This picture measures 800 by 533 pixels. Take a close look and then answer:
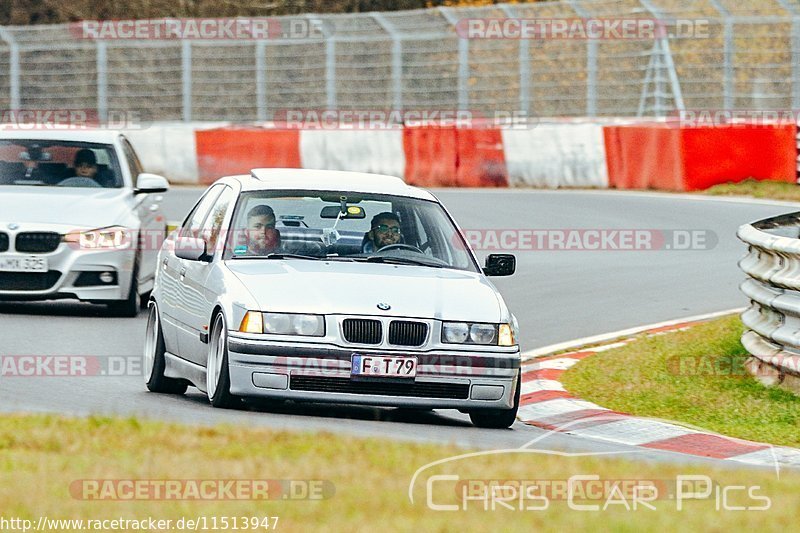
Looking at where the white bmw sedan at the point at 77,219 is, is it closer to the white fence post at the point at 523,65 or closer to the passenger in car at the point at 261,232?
the passenger in car at the point at 261,232

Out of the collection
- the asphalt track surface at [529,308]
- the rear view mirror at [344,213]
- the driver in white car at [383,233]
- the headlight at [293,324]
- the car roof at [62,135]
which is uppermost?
the car roof at [62,135]

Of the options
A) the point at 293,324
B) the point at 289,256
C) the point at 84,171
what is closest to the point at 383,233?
the point at 289,256

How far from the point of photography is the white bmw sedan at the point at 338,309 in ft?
28.5

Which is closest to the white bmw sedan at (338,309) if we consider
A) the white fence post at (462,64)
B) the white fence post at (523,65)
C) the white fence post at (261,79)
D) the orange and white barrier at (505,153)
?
the orange and white barrier at (505,153)

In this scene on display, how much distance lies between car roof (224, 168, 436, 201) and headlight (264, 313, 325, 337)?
1.42 m

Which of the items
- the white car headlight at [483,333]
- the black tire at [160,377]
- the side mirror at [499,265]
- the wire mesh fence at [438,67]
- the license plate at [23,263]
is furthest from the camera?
the wire mesh fence at [438,67]

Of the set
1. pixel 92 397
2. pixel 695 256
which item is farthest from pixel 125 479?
pixel 695 256

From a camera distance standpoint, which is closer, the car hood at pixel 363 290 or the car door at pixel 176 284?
the car hood at pixel 363 290

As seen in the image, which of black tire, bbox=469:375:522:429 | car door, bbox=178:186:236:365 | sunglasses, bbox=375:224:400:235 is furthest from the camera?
sunglasses, bbox=375:224:400:235

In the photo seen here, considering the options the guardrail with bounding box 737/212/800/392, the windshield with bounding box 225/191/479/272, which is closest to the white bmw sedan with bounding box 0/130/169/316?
the windshield with bounding box 225/191/479/272

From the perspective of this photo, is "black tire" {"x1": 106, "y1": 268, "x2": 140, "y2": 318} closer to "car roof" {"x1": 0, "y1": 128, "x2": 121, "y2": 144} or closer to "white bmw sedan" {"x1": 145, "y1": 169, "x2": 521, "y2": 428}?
"car roof" {"x1": 0, "y1": 128, "x2": 121, "y2": 144}

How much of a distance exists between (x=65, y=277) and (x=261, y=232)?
4.68 metres

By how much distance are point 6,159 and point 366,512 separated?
33.5ft

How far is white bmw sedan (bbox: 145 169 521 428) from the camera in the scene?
868 cm
